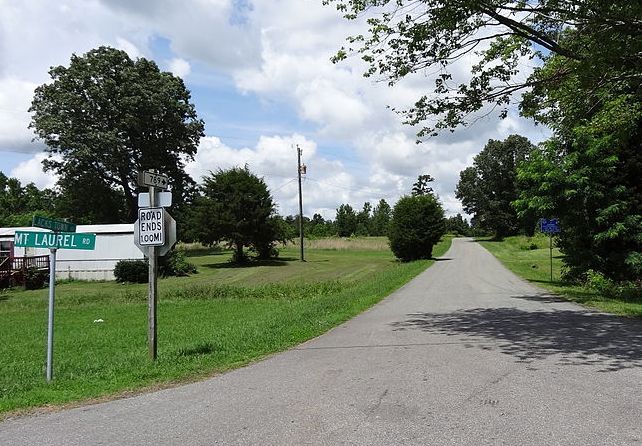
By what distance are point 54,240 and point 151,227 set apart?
1.61m

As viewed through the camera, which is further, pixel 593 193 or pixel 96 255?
pixel 96 255

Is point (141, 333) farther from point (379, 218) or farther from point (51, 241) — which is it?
point (379, 218)

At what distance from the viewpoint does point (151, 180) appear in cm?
939

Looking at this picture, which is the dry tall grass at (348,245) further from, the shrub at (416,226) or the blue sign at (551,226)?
the blue sign at (551,226)

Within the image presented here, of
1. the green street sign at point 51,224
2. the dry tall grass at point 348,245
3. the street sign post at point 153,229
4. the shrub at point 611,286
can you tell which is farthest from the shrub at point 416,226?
the green street sign at point 51,224

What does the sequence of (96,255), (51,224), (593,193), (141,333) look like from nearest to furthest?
(51,224)
(141,333)
(593,193)
(96,255)

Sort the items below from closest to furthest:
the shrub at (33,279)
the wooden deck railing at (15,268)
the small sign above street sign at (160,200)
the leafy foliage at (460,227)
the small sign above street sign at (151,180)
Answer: the small sign above street sign at (151,180) → the small sign above street sign at (160,200) → the wooden deck railing at (15,268) → the shrub at (33,279) → the leafy foliage at (460,227)

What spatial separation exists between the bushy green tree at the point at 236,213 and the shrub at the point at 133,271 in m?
10.1

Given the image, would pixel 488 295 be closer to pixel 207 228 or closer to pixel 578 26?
pixel 578 26

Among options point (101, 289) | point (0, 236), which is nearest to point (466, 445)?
point (101, 289)

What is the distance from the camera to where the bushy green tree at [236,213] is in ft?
150

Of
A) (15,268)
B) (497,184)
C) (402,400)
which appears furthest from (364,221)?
(402,400)

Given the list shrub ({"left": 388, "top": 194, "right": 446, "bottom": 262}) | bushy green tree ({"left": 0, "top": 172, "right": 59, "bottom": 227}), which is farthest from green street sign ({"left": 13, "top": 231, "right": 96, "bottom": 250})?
bushy green tree ({"left": 0, "top": 172, "right": 59, "bottom": 227})

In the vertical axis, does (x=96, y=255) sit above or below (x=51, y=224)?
below
